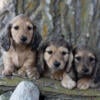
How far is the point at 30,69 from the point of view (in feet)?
26.8

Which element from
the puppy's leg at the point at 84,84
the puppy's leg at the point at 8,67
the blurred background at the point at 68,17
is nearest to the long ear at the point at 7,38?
the puppy's leg at the point at 8,67

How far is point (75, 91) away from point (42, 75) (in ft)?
1.84

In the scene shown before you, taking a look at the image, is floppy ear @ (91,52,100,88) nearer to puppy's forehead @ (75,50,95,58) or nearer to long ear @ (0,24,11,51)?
puppy's forehead @ (75,50,95,58)

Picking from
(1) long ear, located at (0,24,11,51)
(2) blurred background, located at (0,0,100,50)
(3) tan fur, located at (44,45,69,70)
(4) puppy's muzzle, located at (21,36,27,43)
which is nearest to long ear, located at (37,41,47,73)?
(3) tan fur, located at (44,45,69,70)

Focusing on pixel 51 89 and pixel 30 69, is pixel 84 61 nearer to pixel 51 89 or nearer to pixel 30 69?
pixel 51 89

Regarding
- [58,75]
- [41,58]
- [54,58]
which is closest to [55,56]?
[54,58]

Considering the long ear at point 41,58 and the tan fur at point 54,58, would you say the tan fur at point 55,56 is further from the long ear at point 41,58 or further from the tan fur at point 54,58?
the long ear at point 41,58

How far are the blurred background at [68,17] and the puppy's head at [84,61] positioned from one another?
57.0 inches

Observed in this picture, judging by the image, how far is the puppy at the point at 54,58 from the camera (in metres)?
7.90

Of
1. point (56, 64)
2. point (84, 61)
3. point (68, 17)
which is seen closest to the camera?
point (56, 64)

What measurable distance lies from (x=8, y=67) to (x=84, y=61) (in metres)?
1.04

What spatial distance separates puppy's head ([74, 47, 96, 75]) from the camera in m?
7.89

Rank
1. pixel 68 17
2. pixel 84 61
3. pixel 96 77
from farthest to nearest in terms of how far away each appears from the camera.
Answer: pixel 68 17 → pixel 96 77 → pixel 84 61

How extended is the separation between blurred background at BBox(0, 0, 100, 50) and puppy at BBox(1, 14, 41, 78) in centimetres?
135
